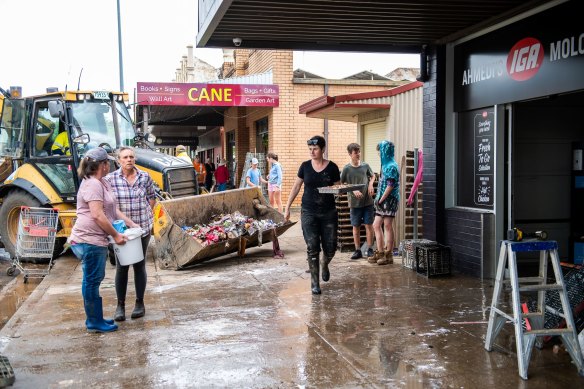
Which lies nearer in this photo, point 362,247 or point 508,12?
point 508,12

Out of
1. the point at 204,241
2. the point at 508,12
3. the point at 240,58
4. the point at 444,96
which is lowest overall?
the point at 204,241

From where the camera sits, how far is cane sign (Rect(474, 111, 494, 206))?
8172 millimetres

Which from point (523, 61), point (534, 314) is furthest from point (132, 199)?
point (523, 61)

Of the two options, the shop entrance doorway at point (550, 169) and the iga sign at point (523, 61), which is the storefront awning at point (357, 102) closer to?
the iga sign at point (523, 61)

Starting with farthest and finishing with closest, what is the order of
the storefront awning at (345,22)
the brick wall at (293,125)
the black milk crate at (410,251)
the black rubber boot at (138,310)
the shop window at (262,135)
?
the shop window at (262,135) < the brick wall at (293,125) < the black milk crate at (410,251) < the storefront awning at (345,22) < the black rubber boot at (138,310)

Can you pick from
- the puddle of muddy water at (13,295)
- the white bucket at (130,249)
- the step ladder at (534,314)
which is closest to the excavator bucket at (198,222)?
the puddle of muddy water at (13,295)

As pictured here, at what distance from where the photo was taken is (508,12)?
757cm

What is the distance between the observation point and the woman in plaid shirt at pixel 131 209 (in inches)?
256

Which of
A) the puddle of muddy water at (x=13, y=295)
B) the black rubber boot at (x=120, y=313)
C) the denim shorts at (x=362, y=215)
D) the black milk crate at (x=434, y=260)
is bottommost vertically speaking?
the puddle of muddy water at (x=13, y=295)

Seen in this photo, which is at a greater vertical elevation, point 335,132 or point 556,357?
point 335,132

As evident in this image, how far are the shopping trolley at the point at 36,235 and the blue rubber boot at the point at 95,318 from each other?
13.7 ft

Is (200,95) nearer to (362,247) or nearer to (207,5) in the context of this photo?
(362,247)

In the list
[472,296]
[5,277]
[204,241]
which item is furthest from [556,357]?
[5,277]

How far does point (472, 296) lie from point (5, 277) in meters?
7.72
